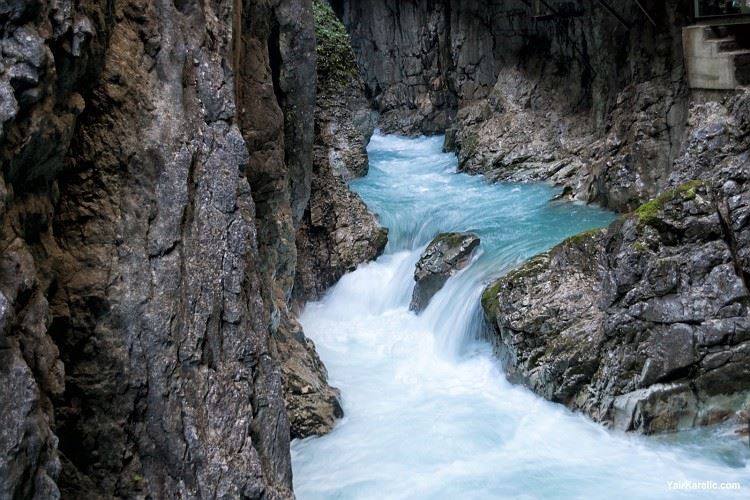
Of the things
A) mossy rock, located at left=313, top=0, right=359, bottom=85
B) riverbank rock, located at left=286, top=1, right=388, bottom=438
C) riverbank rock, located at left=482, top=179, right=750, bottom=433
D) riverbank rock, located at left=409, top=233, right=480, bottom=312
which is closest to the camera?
riverbank rock, located at left=482, top=179, right=750, bottom=433

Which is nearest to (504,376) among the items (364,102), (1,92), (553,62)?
(1,92)

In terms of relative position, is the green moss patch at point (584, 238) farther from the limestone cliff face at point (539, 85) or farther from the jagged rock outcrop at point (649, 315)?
the limestone cliff face at point (539, 85)

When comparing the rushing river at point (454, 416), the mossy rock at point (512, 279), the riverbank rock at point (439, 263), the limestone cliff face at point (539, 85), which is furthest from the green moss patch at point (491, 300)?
the limestone cliff face at point (539, 85)

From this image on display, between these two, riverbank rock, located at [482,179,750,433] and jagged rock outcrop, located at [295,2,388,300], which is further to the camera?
jagged rock outcrop, located at [295,2,388,300]

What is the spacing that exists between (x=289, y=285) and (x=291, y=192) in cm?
134

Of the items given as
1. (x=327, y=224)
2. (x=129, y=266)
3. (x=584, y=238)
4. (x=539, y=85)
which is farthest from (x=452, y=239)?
(x=539, y=85)

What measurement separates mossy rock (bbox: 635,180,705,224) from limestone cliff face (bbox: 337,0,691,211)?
5.90 meters

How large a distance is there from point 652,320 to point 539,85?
1444cm

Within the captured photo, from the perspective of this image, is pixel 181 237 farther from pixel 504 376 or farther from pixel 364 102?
pixel 364 102

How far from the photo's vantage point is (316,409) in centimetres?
850

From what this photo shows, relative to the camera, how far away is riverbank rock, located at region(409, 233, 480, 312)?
39.3 feet

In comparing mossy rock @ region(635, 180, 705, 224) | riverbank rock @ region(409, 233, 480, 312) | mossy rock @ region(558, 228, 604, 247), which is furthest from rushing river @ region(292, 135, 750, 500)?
mossy rock @ region(635, 180, 705, 224)

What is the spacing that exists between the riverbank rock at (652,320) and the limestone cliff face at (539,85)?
5952mm

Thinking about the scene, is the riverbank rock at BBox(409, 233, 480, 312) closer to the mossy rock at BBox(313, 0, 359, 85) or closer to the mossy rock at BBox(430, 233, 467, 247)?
the mossy rock at BBox(430, 233, 467, 247)
